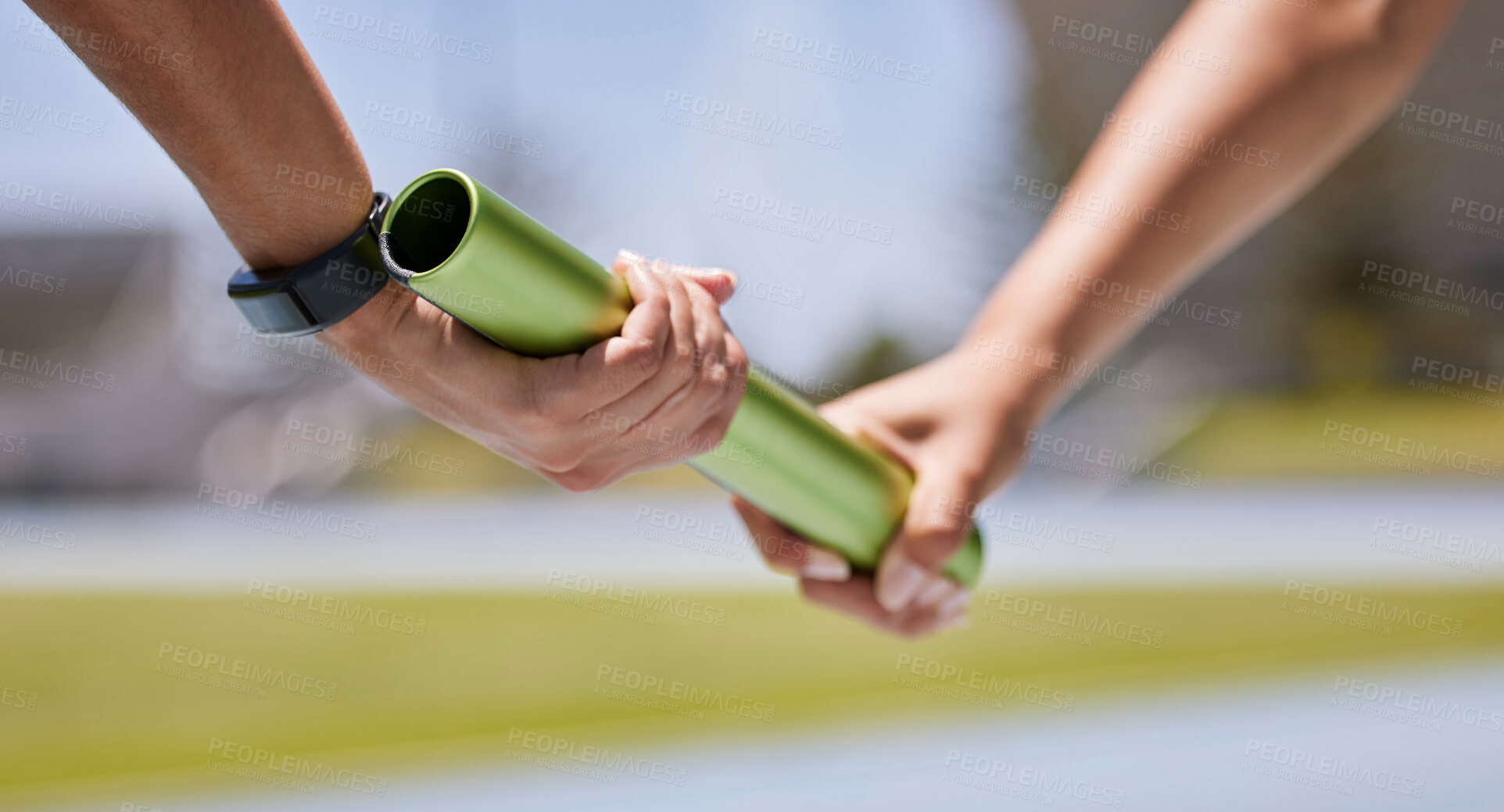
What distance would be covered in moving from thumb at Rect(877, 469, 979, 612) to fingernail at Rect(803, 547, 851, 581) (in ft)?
0.15

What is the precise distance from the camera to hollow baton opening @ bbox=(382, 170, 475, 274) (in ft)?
2.44

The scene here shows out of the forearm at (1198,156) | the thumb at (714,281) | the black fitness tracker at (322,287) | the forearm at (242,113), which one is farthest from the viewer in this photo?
the forearm at (1198,156)

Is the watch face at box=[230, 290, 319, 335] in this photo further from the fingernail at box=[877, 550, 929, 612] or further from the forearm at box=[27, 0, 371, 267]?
the fingernail at box=[877, 550, 929, 612]

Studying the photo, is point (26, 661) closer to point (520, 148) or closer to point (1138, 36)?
point (520, 148)

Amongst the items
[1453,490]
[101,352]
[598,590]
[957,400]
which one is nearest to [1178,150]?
[957,400]

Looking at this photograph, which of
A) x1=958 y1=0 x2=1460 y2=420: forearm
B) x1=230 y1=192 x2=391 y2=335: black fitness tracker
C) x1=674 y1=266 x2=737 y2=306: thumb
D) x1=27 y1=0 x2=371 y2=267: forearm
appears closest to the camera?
x1=27 y1=0 x2=371 y2=267: forearm

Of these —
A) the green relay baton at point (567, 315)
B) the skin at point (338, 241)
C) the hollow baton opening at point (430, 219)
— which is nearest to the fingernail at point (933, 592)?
the green relay baton at point (567, 315)

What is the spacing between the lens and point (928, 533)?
117 cm

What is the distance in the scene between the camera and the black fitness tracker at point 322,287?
0.83 metres

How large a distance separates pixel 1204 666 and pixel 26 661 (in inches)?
135

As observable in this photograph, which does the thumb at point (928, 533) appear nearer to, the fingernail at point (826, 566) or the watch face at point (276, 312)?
the fingernail at point (826, 566)

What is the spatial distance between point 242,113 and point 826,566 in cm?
79

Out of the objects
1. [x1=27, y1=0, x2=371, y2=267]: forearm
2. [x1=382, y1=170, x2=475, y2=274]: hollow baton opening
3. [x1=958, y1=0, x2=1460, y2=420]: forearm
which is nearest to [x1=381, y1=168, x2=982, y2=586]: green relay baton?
[x1=382, y1=170, x2=475, y2=274]: hollow baton opening

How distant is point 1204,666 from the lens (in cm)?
240
